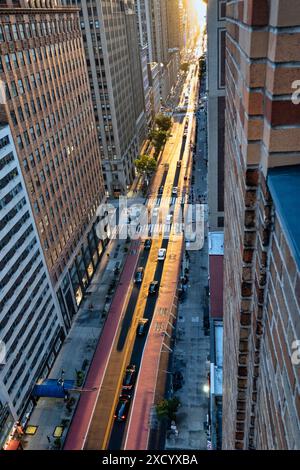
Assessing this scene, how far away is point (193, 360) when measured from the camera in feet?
158

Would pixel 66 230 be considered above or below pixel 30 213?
below

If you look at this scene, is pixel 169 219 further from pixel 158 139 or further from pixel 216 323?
pixel 216 323

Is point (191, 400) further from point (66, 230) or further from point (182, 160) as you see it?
point (182, 160)

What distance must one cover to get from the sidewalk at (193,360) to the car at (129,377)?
205 inches

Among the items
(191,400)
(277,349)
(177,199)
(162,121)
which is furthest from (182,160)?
(277,349)

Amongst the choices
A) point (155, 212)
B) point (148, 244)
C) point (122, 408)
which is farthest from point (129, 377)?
point (155, 212)

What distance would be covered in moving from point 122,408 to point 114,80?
66332mm

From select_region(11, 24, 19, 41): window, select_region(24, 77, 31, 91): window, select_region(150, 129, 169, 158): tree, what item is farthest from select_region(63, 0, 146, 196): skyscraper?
select_region(24, 77, 31, 91): window

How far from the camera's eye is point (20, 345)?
40.7 m

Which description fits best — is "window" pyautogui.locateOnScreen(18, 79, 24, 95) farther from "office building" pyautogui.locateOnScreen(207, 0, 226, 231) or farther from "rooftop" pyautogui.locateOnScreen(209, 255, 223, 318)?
"rooftop" pyautogui.locateOnScreen(209, 255, 223, 318)

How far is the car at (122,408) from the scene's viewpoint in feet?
138

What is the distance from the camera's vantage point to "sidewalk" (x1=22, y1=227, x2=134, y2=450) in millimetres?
42469

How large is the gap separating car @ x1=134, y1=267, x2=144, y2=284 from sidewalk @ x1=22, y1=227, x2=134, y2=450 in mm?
3977

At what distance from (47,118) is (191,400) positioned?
39153mm
